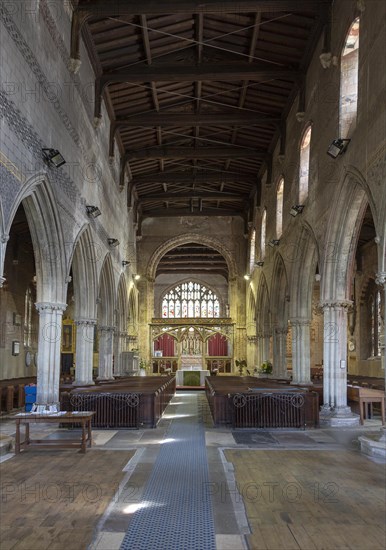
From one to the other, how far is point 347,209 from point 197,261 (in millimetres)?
26125

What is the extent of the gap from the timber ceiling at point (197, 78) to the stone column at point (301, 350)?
6573 millimetres

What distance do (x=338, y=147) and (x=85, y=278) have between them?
853 centimetres

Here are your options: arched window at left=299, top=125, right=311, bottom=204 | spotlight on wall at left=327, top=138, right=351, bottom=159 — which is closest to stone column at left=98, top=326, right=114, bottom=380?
arched window at left=299, top=125, right=311, bottom=204

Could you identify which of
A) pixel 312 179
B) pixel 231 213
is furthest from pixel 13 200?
pixel 231 213

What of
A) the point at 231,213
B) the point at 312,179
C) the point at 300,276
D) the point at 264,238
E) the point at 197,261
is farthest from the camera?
the point at 197,261

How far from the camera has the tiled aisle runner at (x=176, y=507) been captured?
4906 millimetres

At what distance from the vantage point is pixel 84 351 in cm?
1666

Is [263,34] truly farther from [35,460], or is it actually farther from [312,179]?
[35,460]

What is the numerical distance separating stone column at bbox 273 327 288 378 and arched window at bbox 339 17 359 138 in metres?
11.1

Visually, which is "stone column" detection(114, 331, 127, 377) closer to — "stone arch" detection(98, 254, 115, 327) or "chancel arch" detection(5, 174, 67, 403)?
"stone arch" detection(98, 254, 115, 327)

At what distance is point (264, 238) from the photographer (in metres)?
25.1

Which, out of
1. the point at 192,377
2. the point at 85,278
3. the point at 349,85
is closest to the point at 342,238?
the point at 349,85

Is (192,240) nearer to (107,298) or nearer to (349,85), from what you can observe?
(107,298)

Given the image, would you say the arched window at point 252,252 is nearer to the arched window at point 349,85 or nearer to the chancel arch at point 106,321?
the chancel arch at point 106,321
